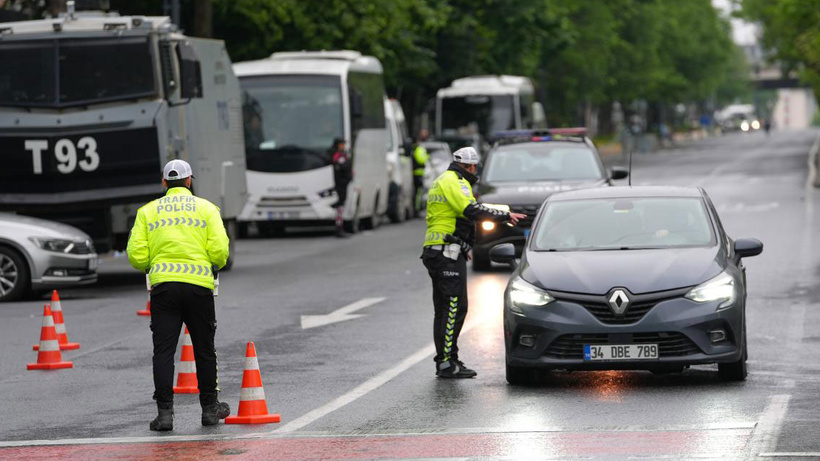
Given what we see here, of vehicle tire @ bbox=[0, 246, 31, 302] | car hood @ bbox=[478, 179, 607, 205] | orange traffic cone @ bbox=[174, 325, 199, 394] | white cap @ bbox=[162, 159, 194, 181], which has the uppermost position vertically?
white cap @ bbox=[162, 159, 194, 181]

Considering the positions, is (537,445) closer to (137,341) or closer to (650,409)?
(650,409)

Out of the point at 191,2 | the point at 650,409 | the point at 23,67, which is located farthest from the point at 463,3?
the point at 650,409

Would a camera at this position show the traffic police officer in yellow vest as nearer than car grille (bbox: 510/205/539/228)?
Yes

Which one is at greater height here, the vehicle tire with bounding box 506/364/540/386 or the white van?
the vehicle tire with bounding box 506/364/540/386

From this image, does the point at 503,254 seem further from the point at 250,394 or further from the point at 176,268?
the point at 176,268

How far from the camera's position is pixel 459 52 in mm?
54906

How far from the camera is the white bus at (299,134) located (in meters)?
32.3

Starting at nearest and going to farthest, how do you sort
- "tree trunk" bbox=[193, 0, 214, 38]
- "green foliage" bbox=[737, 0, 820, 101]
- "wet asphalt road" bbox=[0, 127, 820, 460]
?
1. "wet asphalt road" bbox=[0, 127, 820, 460]
2. "tree trunk" bbox=[193, 0, 214, 38]
3. "green foliage" bbox=[737, 0, 820, 101]

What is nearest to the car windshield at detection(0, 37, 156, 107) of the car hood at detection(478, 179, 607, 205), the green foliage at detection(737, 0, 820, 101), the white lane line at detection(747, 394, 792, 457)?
the car hood at detection(478, 179, 607, 205)

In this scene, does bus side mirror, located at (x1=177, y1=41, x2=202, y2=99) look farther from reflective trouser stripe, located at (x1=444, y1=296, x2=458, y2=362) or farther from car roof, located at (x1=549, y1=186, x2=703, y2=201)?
reflective trouser stripe, located at (x1=444, y1=296, x2=458, y2=362)

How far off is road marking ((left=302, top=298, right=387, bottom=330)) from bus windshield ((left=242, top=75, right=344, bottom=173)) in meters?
14.0

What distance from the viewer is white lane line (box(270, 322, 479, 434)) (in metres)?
10.6

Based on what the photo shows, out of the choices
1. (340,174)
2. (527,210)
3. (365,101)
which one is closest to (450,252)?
(527,210)

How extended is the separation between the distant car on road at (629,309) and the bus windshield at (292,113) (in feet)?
66.8
